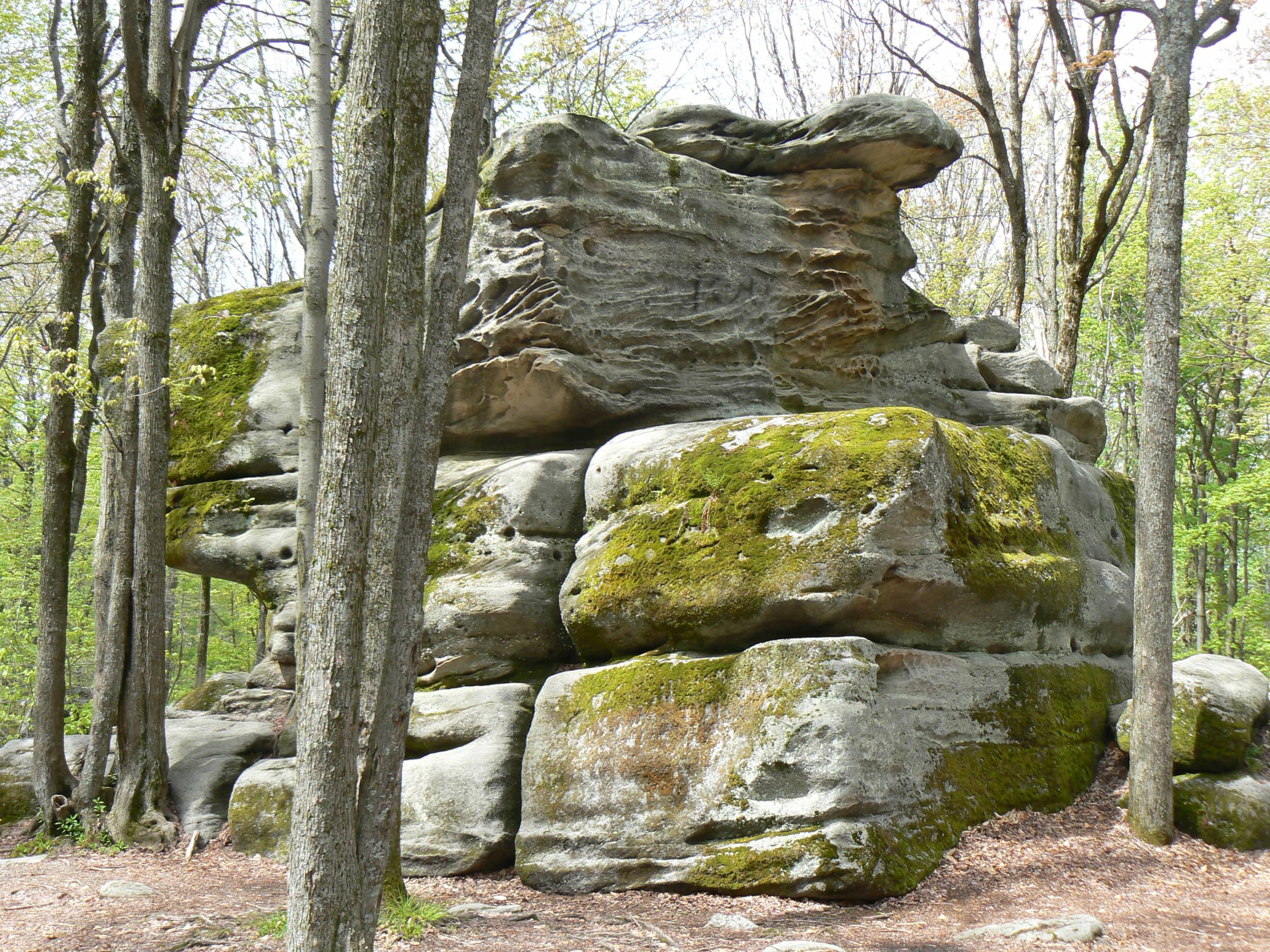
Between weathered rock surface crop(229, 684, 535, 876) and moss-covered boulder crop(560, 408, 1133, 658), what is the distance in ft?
3.45

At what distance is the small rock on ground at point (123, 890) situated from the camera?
6.77m

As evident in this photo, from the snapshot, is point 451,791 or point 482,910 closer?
point 482,910

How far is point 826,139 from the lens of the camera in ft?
36.3

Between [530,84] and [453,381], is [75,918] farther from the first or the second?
[530,84]

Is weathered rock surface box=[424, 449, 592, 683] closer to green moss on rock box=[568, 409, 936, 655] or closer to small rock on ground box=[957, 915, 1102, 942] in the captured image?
green moss on rock box=[568, 409, 936, 655]

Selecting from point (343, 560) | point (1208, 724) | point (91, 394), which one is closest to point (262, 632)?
point (91, 394)

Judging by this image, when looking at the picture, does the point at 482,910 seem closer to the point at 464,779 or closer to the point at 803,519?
the point at 464,779

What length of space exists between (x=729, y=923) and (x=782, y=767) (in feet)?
3.74

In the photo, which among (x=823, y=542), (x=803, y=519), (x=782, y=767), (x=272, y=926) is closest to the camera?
(x=272, y=926)

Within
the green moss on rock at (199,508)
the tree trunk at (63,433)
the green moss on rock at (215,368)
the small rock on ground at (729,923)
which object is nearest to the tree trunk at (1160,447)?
the small rock on ground at (729,923)

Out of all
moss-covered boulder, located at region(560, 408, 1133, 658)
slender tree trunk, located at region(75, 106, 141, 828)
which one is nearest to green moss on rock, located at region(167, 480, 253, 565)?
slender tree trunk, located at region(75, 106, 141, 828)

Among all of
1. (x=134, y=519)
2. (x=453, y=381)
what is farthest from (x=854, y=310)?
(x=134, y=519)

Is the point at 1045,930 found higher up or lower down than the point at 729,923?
higher up

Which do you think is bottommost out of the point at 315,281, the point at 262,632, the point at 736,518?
the point at 262,632
